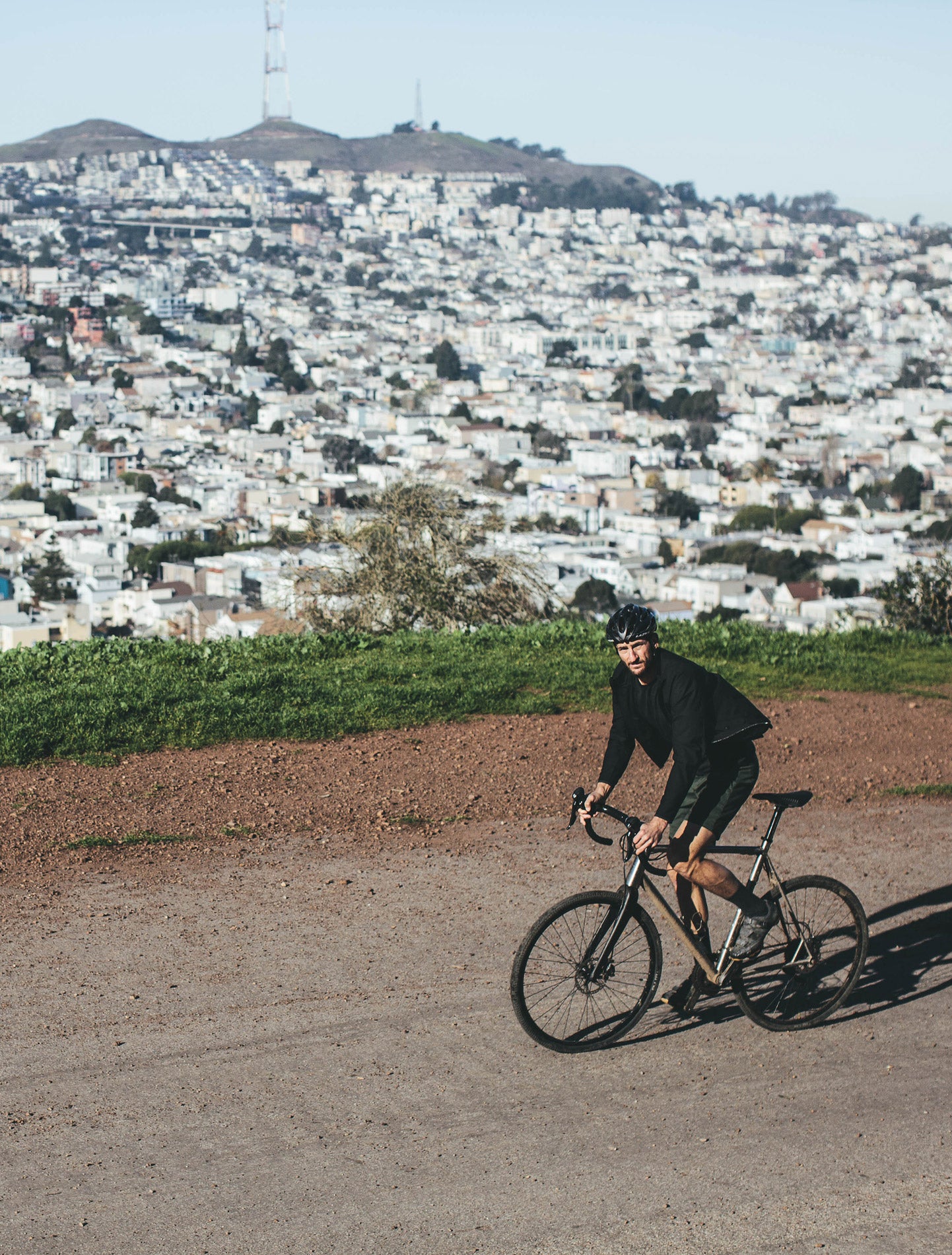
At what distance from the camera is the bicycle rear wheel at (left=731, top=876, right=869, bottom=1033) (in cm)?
343

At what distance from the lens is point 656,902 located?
3.34 meters

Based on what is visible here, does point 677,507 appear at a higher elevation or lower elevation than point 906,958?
lower

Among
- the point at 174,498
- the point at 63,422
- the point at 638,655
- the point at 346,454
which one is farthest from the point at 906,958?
the point at 63,422

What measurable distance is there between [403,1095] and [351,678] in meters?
A: 3.26

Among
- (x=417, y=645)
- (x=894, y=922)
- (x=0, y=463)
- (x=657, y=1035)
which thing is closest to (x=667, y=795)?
(x=657, y=1035)

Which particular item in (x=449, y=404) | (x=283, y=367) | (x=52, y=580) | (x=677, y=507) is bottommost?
(x=52, y=580)

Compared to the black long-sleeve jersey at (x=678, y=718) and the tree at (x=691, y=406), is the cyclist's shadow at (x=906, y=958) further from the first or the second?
the tree at (x=691, y=406)

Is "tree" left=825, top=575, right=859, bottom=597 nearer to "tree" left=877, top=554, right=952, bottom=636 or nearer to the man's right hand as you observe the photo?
"tree" left=877, top=554, right=952, bottom=636

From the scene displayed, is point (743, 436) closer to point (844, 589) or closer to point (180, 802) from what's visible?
point (844, 589)

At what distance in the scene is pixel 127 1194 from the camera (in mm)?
2615

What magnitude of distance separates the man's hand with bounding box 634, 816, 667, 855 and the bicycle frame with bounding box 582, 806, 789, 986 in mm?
27

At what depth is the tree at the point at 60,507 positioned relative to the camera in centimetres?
6725

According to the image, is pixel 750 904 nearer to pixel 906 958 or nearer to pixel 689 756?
pixel 689 756

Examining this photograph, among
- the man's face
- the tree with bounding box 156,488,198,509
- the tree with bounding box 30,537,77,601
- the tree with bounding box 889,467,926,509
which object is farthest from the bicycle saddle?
the tree with bounding box 889,467,926,509
